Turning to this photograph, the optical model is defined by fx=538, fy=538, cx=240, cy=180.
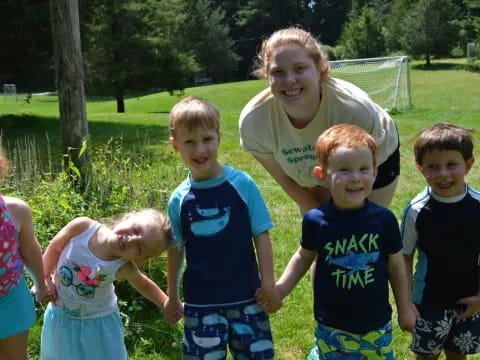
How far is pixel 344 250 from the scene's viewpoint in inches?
91.5

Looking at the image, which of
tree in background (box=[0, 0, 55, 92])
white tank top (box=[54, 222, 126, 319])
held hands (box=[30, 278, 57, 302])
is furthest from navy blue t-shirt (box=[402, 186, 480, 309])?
tree in background (box=[0, 0, 55, 92])

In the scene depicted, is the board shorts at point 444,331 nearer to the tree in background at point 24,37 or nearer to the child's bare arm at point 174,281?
the child's bare arm at point 174,281

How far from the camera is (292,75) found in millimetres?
2758

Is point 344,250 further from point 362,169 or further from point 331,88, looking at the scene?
point 331,88

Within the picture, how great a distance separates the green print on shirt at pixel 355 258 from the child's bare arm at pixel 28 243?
139 centimetres

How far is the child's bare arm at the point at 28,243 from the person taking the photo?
99.0 inches

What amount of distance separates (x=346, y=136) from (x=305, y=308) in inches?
80.5

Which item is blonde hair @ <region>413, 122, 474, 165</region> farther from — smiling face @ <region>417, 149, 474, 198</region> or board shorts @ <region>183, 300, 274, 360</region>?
board shorts @ <region>183, 300, 274, 360</region>

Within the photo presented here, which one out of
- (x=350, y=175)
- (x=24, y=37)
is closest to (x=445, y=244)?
(x=350, y=175)

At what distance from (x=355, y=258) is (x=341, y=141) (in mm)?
515

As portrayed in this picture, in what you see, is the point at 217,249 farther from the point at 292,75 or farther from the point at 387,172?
the point at 387,172

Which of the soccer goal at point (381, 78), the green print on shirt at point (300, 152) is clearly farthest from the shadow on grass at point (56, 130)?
the soccer goal at point (381, 78)

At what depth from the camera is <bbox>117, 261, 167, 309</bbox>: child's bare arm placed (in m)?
→ 2.65

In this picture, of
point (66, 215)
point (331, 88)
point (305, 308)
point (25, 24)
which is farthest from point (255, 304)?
point (25, 24)
